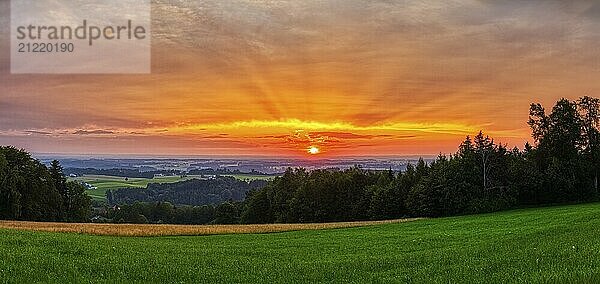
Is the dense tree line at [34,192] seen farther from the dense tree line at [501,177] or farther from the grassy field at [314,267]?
the grassy field at [314,267]

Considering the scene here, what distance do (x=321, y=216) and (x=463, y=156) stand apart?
31459mm

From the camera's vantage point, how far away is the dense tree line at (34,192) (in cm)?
8238

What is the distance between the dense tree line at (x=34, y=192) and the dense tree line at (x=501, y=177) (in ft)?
153

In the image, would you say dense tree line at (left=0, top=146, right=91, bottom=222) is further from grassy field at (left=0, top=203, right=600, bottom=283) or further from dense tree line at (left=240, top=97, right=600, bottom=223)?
grassy field at (left=0, top=203, right=600, bottom=283)

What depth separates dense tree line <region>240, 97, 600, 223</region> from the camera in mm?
80125

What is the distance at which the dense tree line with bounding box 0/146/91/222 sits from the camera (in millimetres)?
82375

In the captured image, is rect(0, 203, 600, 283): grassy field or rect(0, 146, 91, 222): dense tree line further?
rect(0, 146, 91, 222): dense tree line

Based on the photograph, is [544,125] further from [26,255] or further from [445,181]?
[26,255]

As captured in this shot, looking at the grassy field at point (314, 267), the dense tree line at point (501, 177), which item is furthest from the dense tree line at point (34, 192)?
the grassy field at point (314, 267)

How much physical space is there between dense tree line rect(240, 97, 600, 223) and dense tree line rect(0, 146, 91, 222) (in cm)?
4657

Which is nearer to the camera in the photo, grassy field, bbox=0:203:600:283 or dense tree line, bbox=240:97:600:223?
grassy field, bbox=0:203:600:283

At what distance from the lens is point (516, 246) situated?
22547 mm

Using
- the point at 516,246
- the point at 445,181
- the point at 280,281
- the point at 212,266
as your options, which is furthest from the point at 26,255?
the point at 445,181

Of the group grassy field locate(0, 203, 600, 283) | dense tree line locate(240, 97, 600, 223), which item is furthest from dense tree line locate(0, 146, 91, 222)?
grassy field locate(0, 203, 600, 283)
